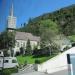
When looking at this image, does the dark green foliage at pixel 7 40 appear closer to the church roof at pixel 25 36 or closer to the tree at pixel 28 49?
the church roof at pixel 25 36

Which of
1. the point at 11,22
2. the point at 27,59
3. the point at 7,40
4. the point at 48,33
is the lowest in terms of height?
the point at 27,59

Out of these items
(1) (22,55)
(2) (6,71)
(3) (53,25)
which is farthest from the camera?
(3) (53,25)

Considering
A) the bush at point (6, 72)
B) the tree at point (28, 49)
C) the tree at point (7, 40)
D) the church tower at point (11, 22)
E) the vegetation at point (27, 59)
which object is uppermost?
the church tower at point (11, 22)

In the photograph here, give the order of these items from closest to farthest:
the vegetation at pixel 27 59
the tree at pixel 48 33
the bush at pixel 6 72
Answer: the bush at pixel 6 72 < the vegetation at pixel 27 59 < the tree at pixel 48 33

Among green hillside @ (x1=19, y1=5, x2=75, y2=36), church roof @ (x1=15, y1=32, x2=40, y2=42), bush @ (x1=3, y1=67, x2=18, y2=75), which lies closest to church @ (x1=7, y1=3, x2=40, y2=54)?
church roof @ (x1=15, y1=32, x2=40, y2=42)

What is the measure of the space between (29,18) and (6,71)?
0.95 metres

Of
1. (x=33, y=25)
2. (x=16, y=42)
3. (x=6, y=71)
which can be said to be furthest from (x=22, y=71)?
(x=33, y=25)

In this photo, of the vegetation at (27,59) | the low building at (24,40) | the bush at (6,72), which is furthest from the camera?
the low building at (24,40)

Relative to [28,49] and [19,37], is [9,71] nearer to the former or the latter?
[28,49]

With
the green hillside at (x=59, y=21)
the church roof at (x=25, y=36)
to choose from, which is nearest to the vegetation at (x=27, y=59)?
the church roof at (x=25, y=36)

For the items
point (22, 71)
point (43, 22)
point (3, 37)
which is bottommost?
point (22, 71)

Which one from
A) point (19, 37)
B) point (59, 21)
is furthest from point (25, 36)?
point (59, 21)

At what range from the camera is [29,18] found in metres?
3.76

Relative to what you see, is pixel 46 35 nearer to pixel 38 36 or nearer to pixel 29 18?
pixel 38 36
